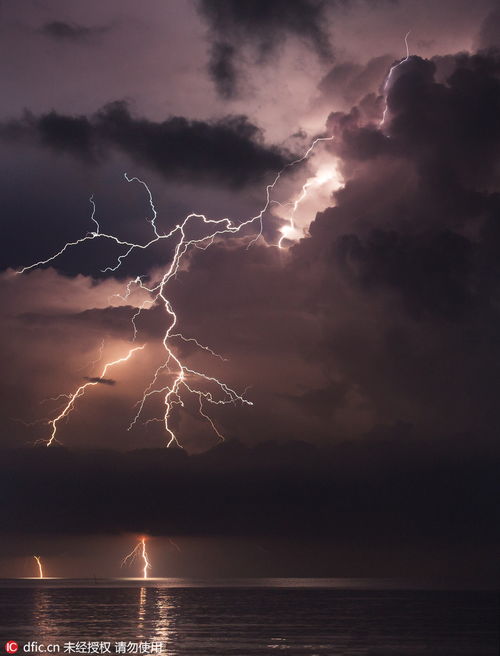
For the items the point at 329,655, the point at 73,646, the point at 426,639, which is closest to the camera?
the point at 329,655

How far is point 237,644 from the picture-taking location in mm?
51281

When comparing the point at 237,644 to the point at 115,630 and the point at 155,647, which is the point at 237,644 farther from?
the point at 115,630

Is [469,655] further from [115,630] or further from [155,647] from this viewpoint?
[115,630]

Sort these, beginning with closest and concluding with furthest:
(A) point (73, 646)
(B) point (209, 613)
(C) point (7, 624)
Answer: (A) point (73, 646), (C) point (7, 624), (B) point (209, 613)

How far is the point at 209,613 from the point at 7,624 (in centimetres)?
2422

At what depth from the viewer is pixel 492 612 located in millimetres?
90812

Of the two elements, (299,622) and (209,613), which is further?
(209,613)

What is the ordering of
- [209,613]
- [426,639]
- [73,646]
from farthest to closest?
[209,613] → [426,639] → [73,646]

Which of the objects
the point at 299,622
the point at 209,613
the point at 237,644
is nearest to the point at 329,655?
the point at 237,644

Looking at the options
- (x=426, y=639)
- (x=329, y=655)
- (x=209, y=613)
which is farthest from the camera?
(x=209, y=613)

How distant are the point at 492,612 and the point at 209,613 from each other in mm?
31080

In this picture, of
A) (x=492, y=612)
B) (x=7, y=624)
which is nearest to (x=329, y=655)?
(x=7, y=624)

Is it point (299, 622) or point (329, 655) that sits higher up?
point (299, 622)

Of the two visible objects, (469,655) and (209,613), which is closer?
(469,655)
